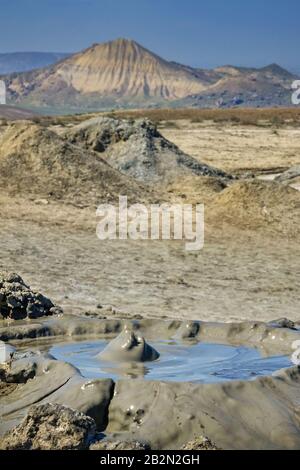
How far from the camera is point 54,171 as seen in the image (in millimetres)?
18000

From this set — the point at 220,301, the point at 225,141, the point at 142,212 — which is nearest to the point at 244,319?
the point at 220,301

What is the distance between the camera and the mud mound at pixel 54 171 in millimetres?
17406

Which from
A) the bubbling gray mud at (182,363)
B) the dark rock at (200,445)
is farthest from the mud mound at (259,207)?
the dark rock at (200,445)

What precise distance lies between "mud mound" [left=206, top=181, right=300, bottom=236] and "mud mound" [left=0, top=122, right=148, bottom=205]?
1946mm

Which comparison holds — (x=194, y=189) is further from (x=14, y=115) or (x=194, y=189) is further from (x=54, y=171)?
(x=14, y=115)

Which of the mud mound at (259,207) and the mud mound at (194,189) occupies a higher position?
the mud mound at (194,189)

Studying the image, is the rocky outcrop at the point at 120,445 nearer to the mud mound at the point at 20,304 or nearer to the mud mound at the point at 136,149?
the mud mound at the point at 20,304

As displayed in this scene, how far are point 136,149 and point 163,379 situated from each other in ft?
49.8

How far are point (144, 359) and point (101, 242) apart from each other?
24.2 feet

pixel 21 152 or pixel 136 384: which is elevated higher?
pixel 21 152

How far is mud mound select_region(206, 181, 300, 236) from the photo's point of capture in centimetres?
1591

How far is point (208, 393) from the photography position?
595cm

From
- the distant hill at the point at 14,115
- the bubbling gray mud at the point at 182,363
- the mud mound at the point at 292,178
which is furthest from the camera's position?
the distant hill at the point at 14,115

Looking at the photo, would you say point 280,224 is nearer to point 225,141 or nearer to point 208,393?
point 208,393
